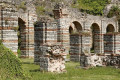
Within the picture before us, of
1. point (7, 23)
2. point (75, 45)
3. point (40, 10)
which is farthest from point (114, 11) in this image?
point (7, 23)

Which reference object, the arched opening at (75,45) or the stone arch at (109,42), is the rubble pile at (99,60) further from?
the arched opening at (75,45)

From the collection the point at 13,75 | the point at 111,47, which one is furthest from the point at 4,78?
the point at 111,47

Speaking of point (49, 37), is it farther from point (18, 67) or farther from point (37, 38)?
point (18, 67)

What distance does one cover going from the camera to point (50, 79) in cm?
870

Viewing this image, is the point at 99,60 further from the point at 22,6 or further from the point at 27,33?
the point at 22,6

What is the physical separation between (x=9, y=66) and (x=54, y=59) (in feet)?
11.4

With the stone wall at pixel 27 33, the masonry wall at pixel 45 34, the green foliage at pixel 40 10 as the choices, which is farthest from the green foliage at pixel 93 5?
the masonry wall at pixel 45 34

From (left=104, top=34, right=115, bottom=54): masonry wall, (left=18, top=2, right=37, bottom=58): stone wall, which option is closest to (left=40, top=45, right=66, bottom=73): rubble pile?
(left=104, top=34, right=115, bottom=54): masonry wall

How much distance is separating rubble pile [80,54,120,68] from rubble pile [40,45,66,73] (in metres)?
2.24

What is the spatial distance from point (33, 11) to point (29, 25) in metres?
1.03

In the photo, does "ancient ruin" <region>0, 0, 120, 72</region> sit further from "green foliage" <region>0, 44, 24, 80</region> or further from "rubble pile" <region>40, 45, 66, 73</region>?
"green foliage" <region>0, 44, 24, 80</region>

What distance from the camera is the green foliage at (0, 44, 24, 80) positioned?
6.98 m

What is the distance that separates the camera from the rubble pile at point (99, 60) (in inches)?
480

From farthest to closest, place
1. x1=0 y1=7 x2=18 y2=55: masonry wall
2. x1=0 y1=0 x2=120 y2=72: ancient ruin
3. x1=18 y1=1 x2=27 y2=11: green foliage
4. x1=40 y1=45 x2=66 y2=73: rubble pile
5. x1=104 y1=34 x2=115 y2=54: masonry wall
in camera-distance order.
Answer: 1. x1=18 y1=1 x2=27 y2=11: green foliage
2. x1=104 y1=34 x2=115 y2=54: masonry wall
3. x1=40 y1=45 x2=66 y2=73: rubble pile
4. x1=0 y1=0 x2=120 y2=72: ancient ruin
5. x1=0 y1=7 x2=18 y2=55: masonry wall
